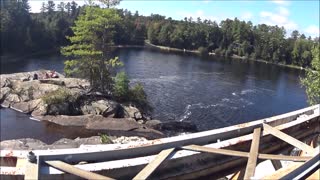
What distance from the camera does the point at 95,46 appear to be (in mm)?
34625

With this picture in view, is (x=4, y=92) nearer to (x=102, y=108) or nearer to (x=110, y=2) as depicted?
(x=102, y=108)

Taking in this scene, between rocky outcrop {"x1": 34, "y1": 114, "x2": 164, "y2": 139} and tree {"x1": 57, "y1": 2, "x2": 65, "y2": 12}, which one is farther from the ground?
tree {"x1": 57, "y1": 2, "x2": 65, "y2": 12}

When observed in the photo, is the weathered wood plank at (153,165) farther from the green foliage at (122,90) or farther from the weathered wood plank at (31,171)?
the green foliage at (122,90)

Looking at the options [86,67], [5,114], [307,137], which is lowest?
[5,114]

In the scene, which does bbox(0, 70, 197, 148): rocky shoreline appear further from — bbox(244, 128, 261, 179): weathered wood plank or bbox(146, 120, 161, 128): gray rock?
bbox(244, 128, 261, 179): weathered wood plank

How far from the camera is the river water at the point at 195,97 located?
95.7ft

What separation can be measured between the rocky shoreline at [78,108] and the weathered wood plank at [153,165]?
23676 millimetres

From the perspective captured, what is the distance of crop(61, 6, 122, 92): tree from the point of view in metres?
34.1

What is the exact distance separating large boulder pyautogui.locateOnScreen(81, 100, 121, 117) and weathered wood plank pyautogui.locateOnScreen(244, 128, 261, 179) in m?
27.8

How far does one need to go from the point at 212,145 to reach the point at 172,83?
1709 inches

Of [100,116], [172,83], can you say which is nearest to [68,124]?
[100,116]

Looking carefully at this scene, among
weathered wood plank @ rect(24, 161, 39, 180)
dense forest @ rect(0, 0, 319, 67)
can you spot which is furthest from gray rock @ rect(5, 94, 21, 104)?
dense forest @ rect(0, 0, 319, 67)

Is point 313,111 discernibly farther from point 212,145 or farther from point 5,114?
point 5,114

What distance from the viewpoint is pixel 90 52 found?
34094 millimetres
